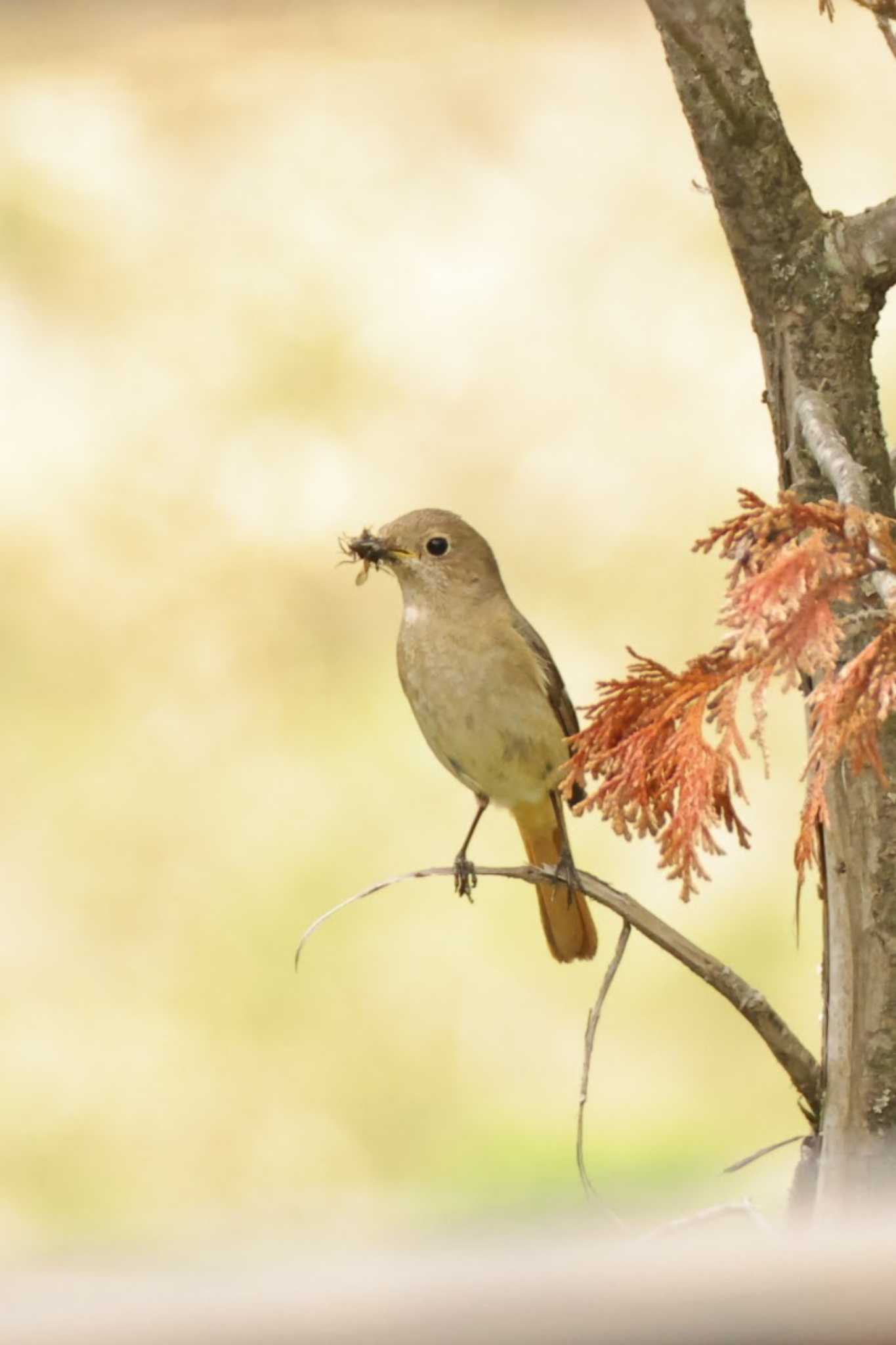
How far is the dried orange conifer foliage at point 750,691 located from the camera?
1204 millimetres

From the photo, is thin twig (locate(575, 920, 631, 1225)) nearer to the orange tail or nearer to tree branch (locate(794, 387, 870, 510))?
tree branch (locate(794, 387, 870, 510))

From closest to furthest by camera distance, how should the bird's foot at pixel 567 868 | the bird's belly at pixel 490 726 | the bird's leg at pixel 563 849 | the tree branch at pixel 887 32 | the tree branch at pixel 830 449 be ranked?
the tree branch at pixel 830 449
the tree branch at pixel 887 32
the bird's foot at pixel 567 868
the bird's leg at pixel 563 849
the bird's belly at pixel 490 726

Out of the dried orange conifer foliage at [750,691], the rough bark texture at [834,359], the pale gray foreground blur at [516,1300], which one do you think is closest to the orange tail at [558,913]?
the rough bark texture at [834,359]

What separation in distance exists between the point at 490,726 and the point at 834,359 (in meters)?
1.05

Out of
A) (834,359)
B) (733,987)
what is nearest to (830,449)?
(834,359)

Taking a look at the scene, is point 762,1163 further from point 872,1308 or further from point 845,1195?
point 872,1308

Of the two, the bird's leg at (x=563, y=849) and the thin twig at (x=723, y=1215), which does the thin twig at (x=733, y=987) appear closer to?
the thin twig at (x=723, y=1215)

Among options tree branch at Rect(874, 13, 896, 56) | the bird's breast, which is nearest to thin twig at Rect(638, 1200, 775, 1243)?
the bird's breast

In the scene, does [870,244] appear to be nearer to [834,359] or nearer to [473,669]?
[834,359]

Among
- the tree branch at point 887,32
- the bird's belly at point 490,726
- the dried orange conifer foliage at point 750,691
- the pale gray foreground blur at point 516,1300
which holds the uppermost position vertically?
the bird's belly at point 490,726

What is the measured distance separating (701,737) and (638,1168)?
268 cm

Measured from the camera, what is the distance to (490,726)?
2.70 meters

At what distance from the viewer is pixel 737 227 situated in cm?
178

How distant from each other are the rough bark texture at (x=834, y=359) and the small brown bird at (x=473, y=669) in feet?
2.94
